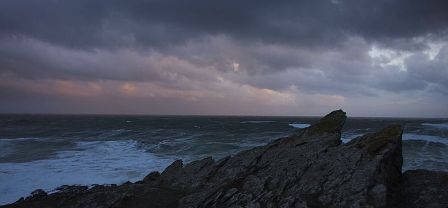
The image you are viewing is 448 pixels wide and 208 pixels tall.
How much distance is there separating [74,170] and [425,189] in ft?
70.7

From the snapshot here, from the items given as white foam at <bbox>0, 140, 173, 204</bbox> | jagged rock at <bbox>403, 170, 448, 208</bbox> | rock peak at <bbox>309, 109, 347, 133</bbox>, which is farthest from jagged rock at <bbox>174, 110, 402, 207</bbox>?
white foam at <bbox>0, 140, 173, 204</bbox>

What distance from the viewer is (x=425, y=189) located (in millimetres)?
12953

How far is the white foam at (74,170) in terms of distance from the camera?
23.9 metres

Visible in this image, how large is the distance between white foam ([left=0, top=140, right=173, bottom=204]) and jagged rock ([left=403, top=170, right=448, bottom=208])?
15.9 meters

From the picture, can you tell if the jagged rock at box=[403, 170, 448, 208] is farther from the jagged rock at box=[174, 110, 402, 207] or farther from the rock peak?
the rock peak

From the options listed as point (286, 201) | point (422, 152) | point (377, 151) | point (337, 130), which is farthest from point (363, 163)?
point (422, 152)

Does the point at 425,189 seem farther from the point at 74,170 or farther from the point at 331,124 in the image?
the point at 74,170

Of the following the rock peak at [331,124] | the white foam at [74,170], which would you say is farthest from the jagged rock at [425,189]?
the white foam at [74,170]

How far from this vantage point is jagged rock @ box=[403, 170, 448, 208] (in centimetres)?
Result: 1215

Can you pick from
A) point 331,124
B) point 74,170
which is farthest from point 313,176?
point 74,170

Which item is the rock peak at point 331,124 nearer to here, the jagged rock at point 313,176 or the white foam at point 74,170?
the jagged rock at point 313,176

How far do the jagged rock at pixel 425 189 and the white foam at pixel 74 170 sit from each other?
1590 centimetres

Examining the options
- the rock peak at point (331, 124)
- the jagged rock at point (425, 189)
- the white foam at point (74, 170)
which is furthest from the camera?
the white foam at point (74, 170)

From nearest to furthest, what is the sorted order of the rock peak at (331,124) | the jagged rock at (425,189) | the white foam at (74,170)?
1. the jagged rock at (425,189)
2. the rock peak at (331,124)
3. the white foam at (74,170)
